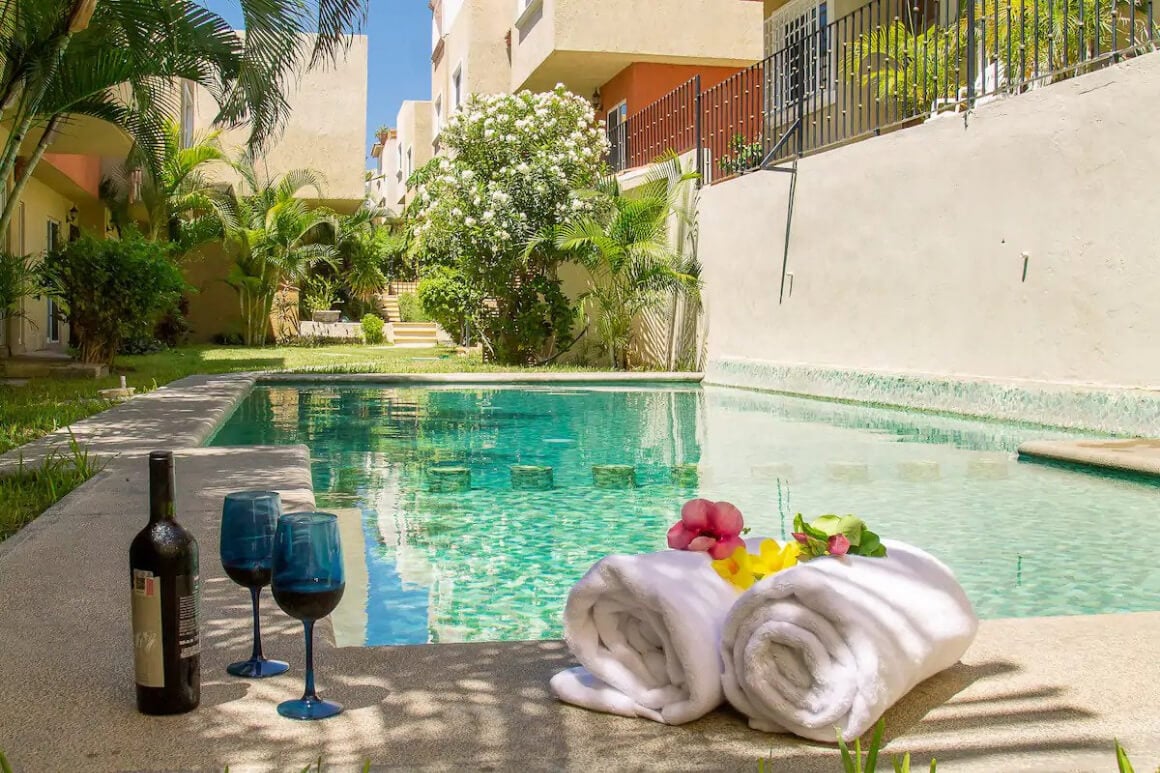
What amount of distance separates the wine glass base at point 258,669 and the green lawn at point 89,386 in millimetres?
2215

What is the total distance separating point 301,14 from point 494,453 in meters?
4.12

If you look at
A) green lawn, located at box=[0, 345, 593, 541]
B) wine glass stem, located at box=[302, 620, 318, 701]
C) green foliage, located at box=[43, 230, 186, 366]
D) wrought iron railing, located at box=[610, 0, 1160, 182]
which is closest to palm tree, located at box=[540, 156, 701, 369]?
wrought iron railing, located at box=[610, 0, 1160, 182]

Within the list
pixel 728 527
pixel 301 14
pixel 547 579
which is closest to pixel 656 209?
pixel 301 14

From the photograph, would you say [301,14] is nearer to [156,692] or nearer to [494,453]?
[494,453]

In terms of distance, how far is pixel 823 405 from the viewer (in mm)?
11766

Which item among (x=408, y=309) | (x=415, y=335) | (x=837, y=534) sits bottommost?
(x=837, y=534)

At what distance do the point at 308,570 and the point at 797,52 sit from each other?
12748mm

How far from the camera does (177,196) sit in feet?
72.8

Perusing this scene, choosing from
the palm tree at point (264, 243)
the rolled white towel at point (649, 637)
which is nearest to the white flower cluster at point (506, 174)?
the palm tree at point (264, 243)

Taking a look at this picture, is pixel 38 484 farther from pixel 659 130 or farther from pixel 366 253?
pixel 366 253

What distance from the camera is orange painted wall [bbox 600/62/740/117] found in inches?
784

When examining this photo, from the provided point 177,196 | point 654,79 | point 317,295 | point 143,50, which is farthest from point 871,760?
point 317,295

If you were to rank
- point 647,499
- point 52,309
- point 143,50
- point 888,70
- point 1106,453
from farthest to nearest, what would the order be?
point 52,309 → point 888,70 → point 143,50 → point 1106,453 → point 647,499

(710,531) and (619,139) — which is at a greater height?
(619,139)
